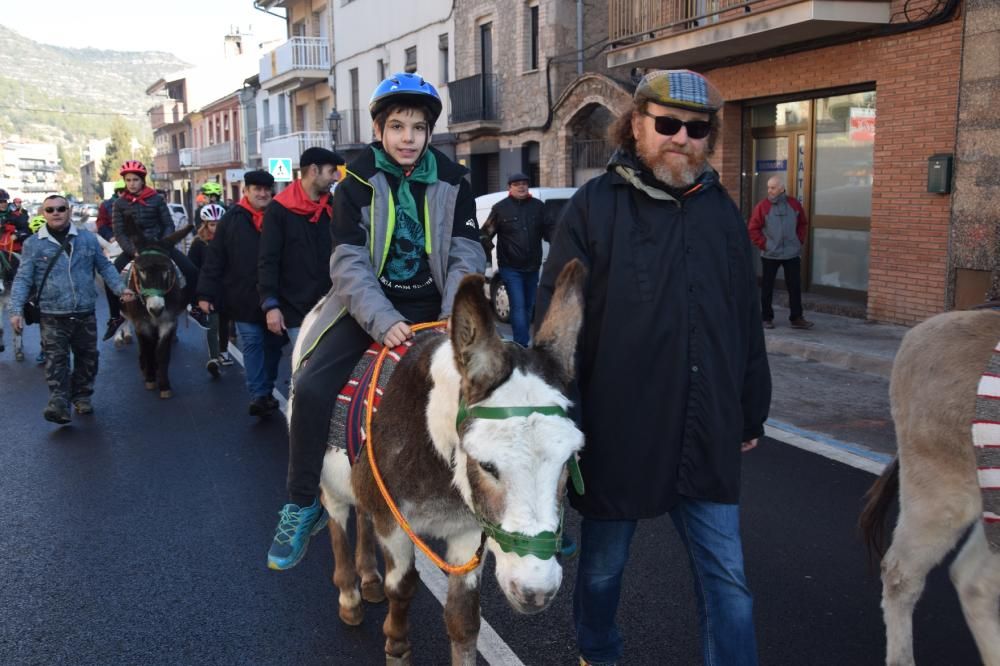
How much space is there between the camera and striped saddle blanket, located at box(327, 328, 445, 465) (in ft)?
11.3

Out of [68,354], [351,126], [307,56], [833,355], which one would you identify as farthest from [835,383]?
[307,56]

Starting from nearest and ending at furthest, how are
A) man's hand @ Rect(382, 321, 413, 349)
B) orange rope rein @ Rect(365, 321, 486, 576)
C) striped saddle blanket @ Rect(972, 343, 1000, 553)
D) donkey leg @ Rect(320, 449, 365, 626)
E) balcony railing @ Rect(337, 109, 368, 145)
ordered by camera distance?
1. striped saddle blanket @ Rect(972, 343, 1000, 553)
2. orange rope rein @ Rect(365, 321, 486, 576)
3. man's hand @ Rect(382, 321, 413, 349)
4. donkey leg @ Rect(320, 449, 365, 626)
5. balcony railing @ Rect(337, 109, 368, 145)

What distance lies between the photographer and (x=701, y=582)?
9.64ft

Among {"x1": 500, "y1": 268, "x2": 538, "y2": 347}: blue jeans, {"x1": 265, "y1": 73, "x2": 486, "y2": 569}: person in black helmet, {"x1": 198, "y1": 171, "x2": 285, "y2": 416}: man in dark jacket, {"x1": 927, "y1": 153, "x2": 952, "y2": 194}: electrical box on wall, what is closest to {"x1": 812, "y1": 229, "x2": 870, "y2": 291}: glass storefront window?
{"x1": 927, "y1": 153, "x2": 952, "y2": 194}: electrical box on wall

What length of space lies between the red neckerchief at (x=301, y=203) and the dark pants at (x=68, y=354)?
9.48 ft

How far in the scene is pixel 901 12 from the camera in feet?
39.0

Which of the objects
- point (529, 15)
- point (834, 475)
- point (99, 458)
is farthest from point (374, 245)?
point (529, 15)

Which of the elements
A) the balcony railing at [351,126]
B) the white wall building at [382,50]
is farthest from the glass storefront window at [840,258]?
the balcony railing at [351,126]

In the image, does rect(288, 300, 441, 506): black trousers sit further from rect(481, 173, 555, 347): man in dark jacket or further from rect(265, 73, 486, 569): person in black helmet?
rect(481, 173, 555, 347): man in dark jacket

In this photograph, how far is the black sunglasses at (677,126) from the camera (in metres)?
2.88

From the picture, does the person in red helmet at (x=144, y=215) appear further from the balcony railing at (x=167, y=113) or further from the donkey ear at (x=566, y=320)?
the balcony railing at (x=167, y=113)

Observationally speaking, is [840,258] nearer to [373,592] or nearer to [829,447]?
[829,447]

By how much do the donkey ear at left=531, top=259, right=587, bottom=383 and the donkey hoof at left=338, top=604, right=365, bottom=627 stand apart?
6.59 feet

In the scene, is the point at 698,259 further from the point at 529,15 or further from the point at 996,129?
the point at 529,15
